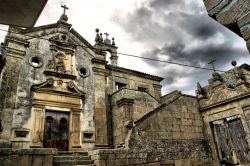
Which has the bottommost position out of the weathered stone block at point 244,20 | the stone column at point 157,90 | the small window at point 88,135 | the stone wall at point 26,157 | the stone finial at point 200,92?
the stone wall at point 26,157

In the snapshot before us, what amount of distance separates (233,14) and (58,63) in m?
12.2

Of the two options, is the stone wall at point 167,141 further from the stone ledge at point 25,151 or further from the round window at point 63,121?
the round window at point 63,121

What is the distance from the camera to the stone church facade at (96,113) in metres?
9.48

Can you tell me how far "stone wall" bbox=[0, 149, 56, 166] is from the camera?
5.92 m

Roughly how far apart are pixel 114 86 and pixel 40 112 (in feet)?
22.9

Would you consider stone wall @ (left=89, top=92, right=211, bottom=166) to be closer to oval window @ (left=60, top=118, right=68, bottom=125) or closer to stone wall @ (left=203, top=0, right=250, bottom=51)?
oval window @ (left=60, top=118, right=68, bottom=125)

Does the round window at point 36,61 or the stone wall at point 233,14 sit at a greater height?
the round window at point 36,61

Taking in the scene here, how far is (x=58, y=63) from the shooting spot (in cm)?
1324

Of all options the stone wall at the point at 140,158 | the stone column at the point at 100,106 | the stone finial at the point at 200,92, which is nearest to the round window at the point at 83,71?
the stone column at the point at 100,106

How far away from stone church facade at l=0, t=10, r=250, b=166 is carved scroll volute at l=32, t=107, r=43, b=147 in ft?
0.16

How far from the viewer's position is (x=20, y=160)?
239 inches

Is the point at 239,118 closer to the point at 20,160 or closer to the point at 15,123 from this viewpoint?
the point at 20,160

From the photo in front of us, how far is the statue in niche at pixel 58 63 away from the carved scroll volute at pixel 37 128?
2796mm

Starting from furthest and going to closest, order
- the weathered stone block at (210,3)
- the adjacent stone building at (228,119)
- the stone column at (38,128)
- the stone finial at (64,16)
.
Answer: the stone finial at (64,16) < the stone column at (38,128) < the adjacent stone building at (228,119) < the weathered stone block at (210,3)
